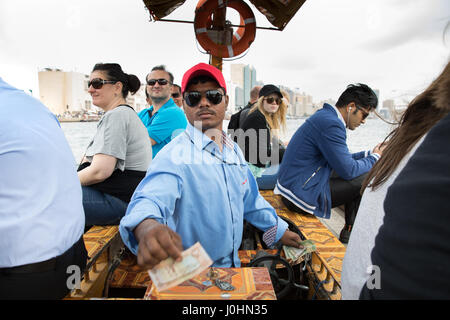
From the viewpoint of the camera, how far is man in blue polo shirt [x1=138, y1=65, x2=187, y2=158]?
11.5ft

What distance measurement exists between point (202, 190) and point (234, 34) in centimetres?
310

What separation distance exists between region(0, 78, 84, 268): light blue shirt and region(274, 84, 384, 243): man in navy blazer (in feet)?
6.77

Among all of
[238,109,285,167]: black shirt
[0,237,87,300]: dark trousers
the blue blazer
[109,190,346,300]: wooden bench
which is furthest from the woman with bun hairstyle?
Result: [238,109,285,167]: black shirt

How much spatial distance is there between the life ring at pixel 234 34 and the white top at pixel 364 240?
309 cm

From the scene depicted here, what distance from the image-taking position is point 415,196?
1.81 ft

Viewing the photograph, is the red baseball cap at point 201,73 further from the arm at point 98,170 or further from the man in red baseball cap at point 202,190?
the arm at point 98,170

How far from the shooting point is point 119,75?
8.55 feet

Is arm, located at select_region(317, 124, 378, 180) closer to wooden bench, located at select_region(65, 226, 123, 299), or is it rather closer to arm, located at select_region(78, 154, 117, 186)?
arm, located at select_region(78, 154, 117, 186)

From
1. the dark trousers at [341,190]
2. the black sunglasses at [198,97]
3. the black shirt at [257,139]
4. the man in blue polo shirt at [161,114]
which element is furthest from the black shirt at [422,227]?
the black shirt at [257,139]

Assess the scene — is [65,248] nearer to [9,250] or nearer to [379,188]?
[9,250]

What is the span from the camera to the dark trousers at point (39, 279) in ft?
3.79

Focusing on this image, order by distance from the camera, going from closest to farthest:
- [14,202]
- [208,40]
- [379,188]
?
[379,188]
[14,202]
[208,40]

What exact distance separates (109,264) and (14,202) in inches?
41.5

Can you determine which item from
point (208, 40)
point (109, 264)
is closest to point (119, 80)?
point (208, 40)
